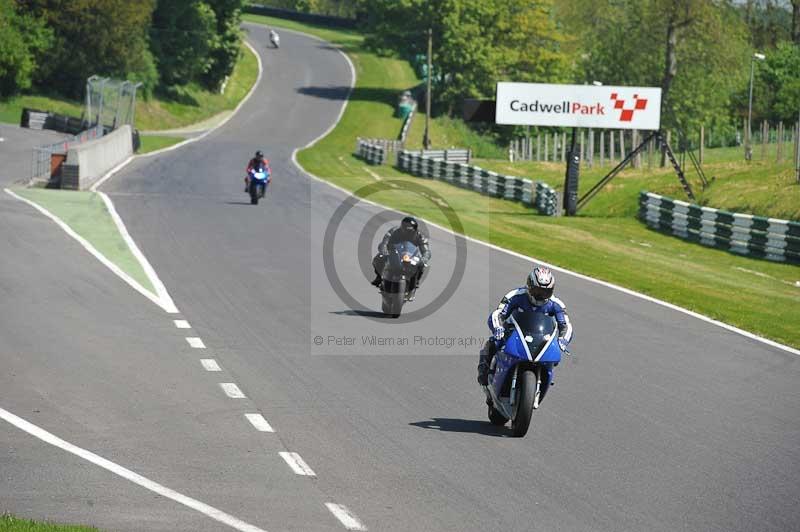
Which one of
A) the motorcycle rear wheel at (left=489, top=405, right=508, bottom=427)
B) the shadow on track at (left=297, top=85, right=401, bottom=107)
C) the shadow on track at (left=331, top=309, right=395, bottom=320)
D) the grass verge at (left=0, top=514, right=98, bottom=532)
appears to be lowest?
the shadow on track at (left=331, top=309, right=395, bottom=320)

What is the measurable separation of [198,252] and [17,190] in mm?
14583

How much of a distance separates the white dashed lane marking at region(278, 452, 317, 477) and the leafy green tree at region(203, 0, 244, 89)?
89.0 metres

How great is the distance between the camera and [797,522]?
927 centimetres

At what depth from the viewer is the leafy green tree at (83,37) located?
3201 inches

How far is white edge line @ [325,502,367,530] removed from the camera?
8.79 meters

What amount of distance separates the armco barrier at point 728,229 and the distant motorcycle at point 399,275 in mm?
16044

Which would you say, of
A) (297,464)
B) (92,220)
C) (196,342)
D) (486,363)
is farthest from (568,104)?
(297,464)

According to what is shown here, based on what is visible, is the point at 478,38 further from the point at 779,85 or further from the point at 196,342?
the point at 196,342

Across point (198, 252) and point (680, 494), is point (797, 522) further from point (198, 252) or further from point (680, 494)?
point (198, 252)

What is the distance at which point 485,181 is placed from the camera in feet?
175

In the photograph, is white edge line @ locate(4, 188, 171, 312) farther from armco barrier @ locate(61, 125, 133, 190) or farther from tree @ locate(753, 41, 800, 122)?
tree @ locate(753, 41, 800, 122)

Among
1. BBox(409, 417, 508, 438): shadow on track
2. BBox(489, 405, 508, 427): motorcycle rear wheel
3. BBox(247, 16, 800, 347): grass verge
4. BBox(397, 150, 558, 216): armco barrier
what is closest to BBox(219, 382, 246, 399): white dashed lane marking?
BBox(409, 417, 508, 438): shadow on track

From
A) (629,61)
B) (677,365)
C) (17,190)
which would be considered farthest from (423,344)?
(629,61)

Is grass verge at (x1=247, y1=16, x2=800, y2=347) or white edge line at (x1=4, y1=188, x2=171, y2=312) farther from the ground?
white edge line at (x1=4, y1=188, x2=171, y2=312)
